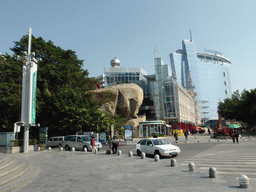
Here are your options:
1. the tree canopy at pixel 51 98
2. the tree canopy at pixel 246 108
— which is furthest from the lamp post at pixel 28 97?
the tree canopy at pixel 246 108

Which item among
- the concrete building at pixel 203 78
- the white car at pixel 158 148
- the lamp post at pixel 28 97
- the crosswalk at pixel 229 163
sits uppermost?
the concrete building at pixel 203 78

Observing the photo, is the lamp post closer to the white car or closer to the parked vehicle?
the parked vehicle

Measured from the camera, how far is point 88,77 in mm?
37188

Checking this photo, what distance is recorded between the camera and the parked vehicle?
71.4 feet

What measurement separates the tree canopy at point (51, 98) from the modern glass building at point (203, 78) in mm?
111343

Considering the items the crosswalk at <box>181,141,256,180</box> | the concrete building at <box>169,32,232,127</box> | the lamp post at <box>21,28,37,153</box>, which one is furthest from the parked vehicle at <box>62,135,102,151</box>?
the concrete building at <box>169,32,232,127</box>

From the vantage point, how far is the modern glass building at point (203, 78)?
453 ft

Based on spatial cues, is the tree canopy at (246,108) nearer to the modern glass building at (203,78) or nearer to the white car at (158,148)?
the white car at (158,148)

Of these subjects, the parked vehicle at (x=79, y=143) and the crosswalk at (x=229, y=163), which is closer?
the crosswalk at (x=229, y=163)

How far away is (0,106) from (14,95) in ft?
11.3

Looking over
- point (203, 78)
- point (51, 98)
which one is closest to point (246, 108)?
point (51, 98)

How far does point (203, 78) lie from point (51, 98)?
131 metres

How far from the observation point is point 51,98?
93.4 feet

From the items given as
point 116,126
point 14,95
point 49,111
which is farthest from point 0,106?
point 116,126
